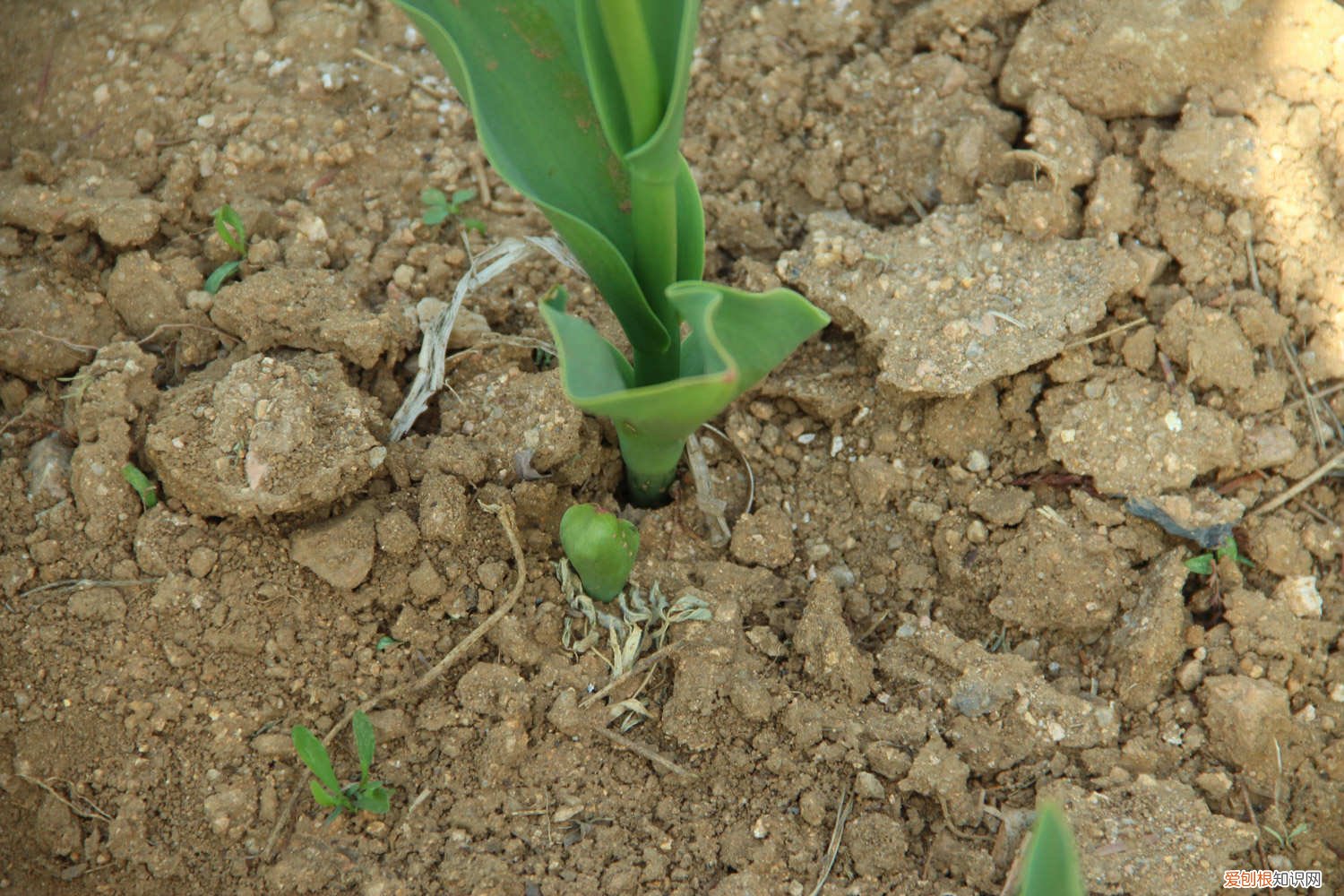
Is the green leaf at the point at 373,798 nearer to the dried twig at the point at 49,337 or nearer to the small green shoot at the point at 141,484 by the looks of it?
the small green shoot at the point at 141,484

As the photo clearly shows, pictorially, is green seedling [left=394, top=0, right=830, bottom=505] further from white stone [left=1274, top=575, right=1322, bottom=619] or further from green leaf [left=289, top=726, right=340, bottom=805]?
white stone [left=1274, top=575, right=1322, bottom=619]

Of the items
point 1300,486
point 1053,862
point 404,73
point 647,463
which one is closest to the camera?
point 1053,862

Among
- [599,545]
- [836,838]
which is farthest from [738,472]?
[836,838]

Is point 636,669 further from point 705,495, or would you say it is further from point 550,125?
point 550,125

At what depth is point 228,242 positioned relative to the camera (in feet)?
6.45

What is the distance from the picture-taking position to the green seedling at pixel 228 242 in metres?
1.96

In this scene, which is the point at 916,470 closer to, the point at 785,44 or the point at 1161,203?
the point at 1161,203

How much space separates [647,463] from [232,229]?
969 millimetres

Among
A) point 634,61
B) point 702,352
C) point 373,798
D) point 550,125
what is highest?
point 634,61

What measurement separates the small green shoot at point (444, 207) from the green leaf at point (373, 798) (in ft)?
3.58

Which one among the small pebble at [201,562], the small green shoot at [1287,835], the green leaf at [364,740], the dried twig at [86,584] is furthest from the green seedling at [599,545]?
the small green shoot at [1287,835]

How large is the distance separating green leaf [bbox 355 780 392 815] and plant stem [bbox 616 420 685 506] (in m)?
0.67

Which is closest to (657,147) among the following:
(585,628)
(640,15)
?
(640,15)

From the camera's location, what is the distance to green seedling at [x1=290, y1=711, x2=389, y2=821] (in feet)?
5.09
